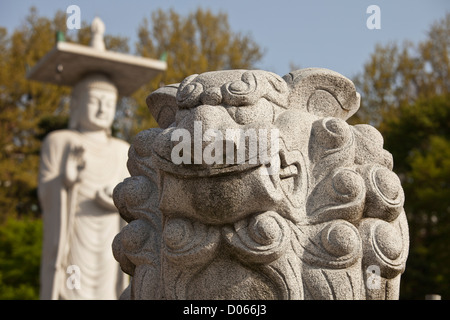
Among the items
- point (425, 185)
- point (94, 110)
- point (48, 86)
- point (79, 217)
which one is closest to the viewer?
point (79, 217)

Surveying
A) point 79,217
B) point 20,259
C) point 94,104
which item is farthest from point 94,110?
point 20,259

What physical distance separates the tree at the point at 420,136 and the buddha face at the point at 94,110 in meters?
7.36

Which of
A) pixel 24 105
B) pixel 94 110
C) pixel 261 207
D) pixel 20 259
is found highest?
pixel 24 105

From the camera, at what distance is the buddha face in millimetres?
8141

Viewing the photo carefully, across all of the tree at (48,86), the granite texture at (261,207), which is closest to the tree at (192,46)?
the tree at (48,86)

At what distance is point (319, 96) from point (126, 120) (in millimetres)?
15090

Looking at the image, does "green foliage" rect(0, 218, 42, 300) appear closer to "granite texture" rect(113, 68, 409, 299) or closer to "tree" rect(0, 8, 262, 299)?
"tree" rect(0, 8, 262, 299)

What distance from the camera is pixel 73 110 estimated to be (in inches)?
331

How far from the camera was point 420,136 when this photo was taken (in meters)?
15.4

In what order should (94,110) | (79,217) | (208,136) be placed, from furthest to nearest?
(94,110), (79,217), (208,136)

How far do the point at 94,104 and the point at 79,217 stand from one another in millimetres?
1506

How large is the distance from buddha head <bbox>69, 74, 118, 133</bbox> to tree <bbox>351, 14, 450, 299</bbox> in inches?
290

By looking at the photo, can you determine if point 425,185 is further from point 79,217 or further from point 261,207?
point 261,207
